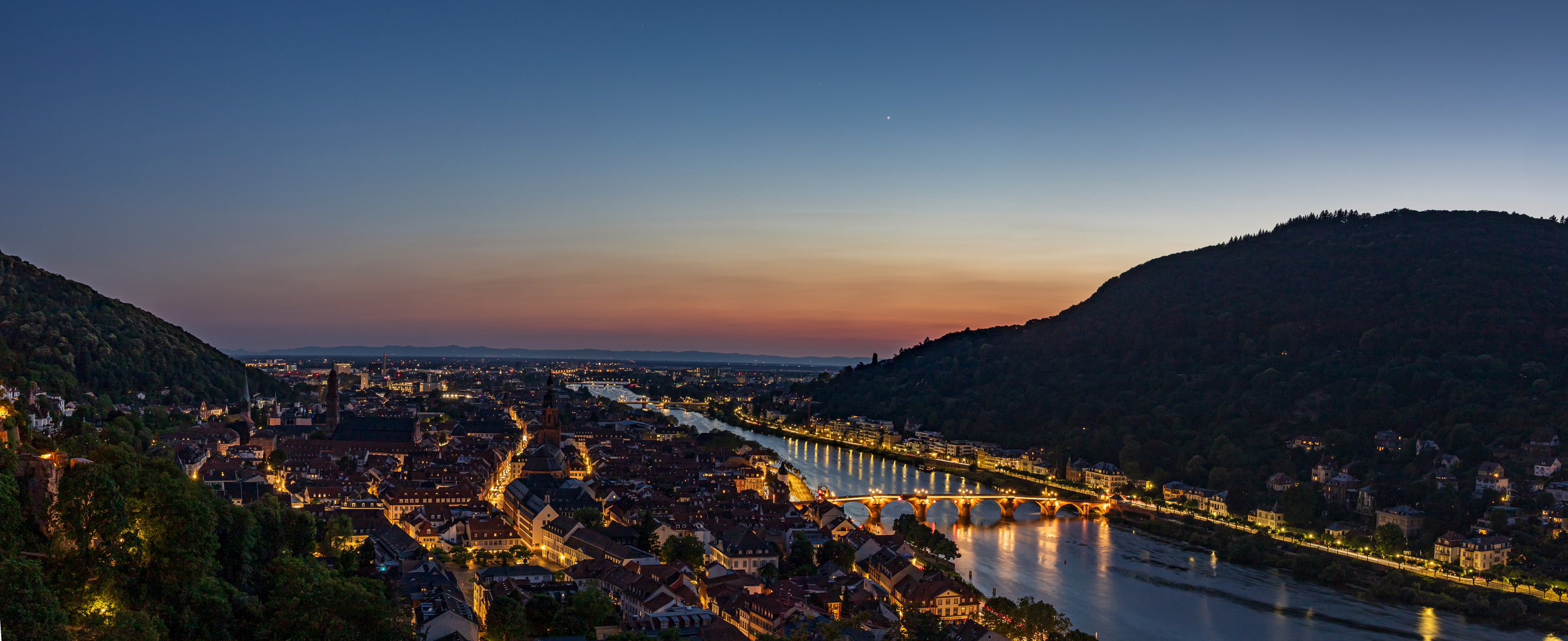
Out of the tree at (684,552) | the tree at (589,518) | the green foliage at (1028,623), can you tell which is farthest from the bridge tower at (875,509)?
the green foliage at (1028,623)

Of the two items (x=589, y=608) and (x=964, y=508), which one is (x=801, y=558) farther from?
(x=964, y=508)

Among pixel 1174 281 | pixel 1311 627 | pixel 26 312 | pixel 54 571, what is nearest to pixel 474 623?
pixel 54 571

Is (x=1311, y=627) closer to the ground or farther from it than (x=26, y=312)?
closer to the ground

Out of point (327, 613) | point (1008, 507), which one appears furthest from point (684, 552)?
point (1008, 507)

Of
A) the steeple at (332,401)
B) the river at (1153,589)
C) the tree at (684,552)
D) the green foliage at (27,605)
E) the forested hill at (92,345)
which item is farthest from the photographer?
the steeple at (332,401)

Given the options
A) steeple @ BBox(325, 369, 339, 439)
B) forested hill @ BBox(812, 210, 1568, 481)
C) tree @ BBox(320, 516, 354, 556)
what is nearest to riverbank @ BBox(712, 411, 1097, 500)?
forested hill @ BBox(812, 210, 1568, 481)

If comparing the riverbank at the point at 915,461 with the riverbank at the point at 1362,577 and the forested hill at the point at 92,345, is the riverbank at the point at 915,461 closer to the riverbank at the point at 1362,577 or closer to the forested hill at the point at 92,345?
the riverbank at the point at 1362,577

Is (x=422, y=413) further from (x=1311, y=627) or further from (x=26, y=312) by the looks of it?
(x=1311, y=627)

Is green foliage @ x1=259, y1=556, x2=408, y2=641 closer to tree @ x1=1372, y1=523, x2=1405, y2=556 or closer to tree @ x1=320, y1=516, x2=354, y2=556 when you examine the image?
tree @ x1=320, y1=516, x2=354, y2=556

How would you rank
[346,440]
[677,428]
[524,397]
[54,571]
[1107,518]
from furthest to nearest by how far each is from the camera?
[524,397] → [677,428] → [346,440] → [1107,518] → [54,571]
